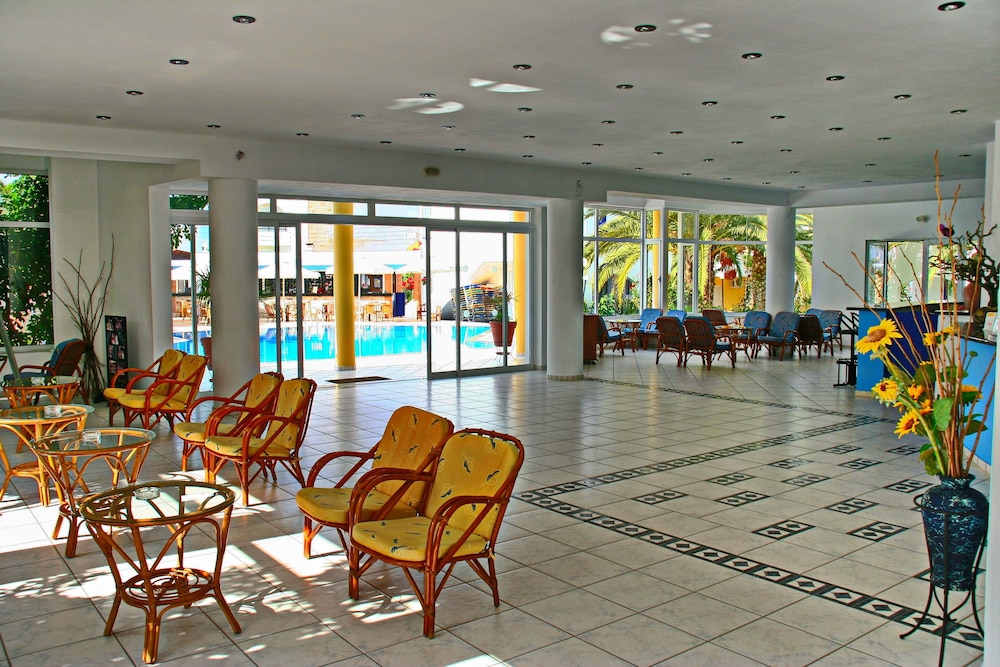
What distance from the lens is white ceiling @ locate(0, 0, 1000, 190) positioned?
5191 millimetres

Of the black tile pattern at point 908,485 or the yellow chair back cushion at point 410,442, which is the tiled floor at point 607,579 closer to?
the black tile pattern at point 908,485

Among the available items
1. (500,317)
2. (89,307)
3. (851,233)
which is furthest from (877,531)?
(851,233)

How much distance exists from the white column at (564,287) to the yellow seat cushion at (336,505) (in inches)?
342

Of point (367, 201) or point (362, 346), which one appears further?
point (362, 346)

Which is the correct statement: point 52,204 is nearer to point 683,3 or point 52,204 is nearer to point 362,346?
point 362,346

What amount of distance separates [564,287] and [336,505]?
9032mm

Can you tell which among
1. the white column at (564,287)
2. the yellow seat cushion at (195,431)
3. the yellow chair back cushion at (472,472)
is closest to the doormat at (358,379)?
the white column at (564,287)

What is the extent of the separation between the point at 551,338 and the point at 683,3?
334 inches

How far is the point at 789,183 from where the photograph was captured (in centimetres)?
1542

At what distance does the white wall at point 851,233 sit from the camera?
58.6 feet

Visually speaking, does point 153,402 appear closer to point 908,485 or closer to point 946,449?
point 908,485

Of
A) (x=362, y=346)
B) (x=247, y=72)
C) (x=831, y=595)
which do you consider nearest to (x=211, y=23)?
(x=247, y=72)

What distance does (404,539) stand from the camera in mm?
3854

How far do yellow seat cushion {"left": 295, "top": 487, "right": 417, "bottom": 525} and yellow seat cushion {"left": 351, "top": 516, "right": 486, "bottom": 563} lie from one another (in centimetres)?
20
